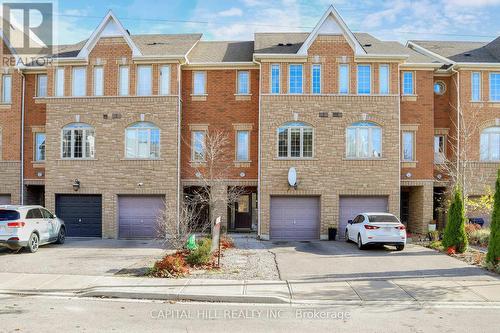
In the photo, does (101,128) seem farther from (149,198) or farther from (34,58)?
(34,58)

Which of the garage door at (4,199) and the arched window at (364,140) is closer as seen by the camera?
the arched window at (364,140)

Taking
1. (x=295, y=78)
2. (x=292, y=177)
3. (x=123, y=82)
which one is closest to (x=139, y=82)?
(x=123, y=82)

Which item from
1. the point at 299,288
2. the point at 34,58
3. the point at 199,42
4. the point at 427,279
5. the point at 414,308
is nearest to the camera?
the point at 414,308

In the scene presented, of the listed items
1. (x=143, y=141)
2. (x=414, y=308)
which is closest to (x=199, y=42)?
(x=143, y=141)

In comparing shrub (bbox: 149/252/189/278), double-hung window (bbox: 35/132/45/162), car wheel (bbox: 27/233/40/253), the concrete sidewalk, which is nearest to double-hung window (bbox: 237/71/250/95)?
double-hung window (bbox: 35/132/45/162)

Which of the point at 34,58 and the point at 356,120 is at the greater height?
the point at 34,58

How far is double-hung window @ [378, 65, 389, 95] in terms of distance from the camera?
2283 cm

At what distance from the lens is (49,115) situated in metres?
23.3

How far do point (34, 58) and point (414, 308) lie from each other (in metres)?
22.9

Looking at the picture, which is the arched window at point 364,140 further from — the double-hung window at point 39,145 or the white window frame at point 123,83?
the double-hung window at point 39,145

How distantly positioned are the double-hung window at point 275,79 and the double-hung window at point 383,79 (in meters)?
4.86

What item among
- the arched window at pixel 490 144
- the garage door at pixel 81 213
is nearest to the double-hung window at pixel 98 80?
the garage door at pixel 81 213

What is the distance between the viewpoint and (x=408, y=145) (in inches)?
947

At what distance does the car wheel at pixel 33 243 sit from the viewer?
16562 millimetres
